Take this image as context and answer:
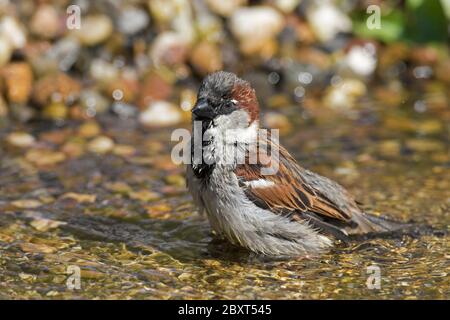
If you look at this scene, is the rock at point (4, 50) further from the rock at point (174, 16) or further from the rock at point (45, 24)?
the rock at point (174, 16)

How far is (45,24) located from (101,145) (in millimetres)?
1593

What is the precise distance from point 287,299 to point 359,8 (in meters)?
5.04

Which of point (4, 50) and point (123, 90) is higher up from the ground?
point (4, 50)

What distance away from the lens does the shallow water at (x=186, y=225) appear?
15.7 feet

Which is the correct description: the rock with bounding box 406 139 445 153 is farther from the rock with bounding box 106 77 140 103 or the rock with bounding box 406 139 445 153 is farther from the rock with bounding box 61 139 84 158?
the rock with bounding box 61 139 84 158

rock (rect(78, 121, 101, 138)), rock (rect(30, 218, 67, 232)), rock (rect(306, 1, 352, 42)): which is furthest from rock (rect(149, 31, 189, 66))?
rock (rect(30, 218, 67, 232))

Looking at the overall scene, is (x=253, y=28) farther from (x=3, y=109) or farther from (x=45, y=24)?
(x=3, y=109)

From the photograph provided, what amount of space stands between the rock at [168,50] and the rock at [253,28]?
585 mm

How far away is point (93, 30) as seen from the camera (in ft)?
26.6

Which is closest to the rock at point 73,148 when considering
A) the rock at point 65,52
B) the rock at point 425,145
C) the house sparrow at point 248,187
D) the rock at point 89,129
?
the rock at point 89,129

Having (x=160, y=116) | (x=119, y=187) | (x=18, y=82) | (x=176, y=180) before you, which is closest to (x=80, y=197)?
(x=119, y=187)

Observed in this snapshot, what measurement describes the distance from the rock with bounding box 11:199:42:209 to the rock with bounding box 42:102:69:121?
5.76 feet

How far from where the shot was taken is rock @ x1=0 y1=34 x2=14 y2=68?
7.79 metres
